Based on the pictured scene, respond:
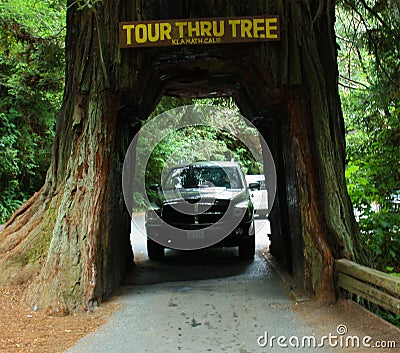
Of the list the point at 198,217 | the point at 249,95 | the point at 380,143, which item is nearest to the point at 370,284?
the point at 380,143

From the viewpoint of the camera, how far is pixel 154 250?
10227 mm

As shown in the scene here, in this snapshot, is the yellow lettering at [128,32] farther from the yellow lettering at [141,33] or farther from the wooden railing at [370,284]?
the wooden railing at [370,284]

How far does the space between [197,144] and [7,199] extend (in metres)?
10.2

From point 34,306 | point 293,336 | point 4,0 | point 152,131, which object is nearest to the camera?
point 293,336

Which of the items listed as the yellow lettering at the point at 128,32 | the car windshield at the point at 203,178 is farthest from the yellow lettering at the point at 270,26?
the car windshield at the point at 203,178

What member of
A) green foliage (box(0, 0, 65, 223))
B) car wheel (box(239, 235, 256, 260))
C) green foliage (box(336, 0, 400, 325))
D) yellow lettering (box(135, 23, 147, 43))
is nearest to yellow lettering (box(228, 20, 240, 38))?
yellow lettering (box(135, 23, 147, 43))

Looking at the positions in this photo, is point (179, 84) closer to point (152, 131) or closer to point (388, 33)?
point (388, 33)

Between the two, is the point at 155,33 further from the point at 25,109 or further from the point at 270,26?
the point at 25,109

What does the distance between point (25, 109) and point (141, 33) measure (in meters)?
11.9

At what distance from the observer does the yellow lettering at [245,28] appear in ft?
20.4

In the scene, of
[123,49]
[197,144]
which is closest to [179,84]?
[123,49]

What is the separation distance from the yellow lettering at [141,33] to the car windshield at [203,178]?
4495 mm

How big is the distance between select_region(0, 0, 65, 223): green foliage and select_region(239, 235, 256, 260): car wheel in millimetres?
5768

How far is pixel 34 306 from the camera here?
18.4ft
